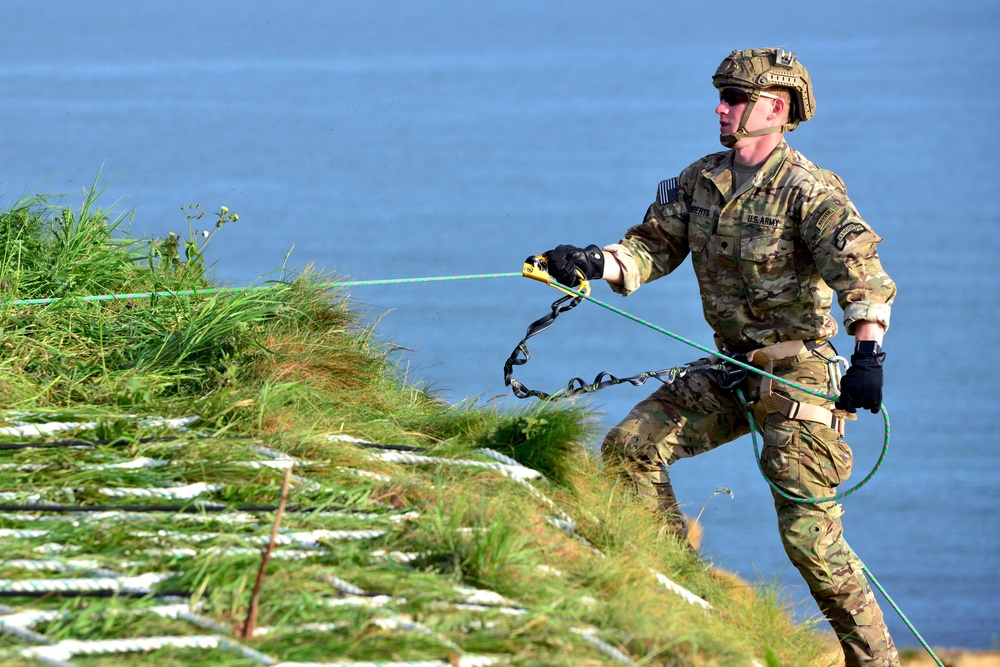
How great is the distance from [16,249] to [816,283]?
3482 millimetres

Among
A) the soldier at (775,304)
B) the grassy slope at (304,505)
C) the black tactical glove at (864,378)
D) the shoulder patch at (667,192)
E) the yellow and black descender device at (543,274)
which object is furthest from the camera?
the shoulder patch at (667,192)

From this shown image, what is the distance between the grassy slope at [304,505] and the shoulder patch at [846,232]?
44.4 inches

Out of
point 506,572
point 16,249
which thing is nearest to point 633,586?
point 506,572

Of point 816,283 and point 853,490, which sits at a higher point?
point 816,283

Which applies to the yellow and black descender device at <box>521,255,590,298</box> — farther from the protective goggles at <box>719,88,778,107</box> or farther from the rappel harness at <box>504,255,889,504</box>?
the protective goggles at <box>719,88,778,107</box>

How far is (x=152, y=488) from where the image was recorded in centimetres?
369

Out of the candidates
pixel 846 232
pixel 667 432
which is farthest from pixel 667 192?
pixel 667 432

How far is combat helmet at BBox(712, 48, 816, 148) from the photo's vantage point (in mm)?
4609

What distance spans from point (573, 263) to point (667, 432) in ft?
2.50

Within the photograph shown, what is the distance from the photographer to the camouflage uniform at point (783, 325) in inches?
176

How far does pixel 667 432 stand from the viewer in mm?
4738

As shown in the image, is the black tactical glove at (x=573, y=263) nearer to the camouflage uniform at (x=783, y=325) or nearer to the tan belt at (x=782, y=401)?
the camouflage uniform at (x=783, y=325)

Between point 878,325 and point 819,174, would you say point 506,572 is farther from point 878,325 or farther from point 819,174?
point 819,174

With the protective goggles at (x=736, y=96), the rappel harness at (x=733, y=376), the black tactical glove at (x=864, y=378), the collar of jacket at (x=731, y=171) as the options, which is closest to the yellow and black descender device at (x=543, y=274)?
the rappel harness at (x=733, y=376)
